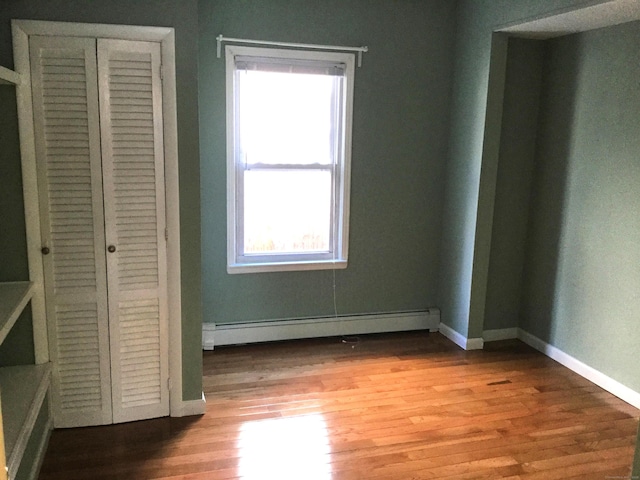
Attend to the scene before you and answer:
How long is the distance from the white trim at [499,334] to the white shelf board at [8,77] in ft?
11.4

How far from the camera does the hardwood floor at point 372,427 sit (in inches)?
101

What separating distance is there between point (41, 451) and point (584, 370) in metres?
3.27

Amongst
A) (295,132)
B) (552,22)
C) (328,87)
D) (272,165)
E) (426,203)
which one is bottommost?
(426,203)

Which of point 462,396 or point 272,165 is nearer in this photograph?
point 462,396

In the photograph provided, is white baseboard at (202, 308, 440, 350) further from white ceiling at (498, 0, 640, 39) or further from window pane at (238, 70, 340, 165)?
white ceiling at (498, 0, 640, 39)

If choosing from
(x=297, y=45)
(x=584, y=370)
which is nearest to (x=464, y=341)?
(x=584, y=370)

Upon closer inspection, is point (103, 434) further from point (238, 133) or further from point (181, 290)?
point (238, 133)

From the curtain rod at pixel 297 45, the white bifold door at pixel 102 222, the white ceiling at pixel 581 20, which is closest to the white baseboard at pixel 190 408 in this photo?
the white bifold door at pixel 102 222

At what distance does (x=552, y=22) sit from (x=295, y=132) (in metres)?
1.79

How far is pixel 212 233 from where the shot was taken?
12.6ft

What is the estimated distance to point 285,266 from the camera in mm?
4004

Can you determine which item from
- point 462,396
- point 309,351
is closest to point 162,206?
point 309,351

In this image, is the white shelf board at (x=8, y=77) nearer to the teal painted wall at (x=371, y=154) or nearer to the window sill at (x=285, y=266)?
the teal painted wall at (x=371, y=154)

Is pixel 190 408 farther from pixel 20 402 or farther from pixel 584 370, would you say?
pixel 584 370
